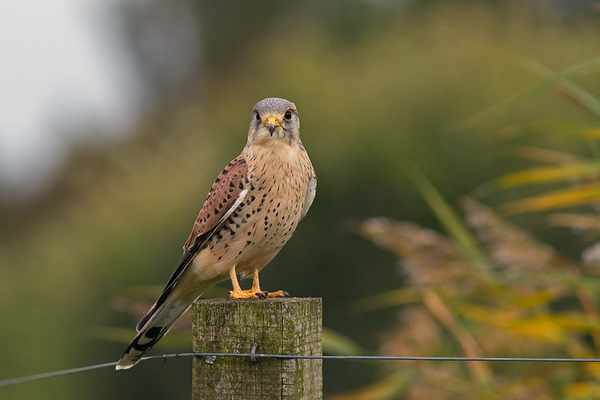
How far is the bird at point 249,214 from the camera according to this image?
8.86ft

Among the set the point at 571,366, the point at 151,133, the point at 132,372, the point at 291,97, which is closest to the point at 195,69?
the point at 151,133

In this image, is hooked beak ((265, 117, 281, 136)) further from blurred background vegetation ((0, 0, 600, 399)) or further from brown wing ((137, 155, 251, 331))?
→ blurred background vegetation ((0, 0, 600, 399))

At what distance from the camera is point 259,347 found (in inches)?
79.7

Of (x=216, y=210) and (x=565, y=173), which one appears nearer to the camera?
(x=216, y=210)

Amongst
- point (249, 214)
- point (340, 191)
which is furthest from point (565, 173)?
point (340, 191)

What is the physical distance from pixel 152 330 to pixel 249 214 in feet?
1.94

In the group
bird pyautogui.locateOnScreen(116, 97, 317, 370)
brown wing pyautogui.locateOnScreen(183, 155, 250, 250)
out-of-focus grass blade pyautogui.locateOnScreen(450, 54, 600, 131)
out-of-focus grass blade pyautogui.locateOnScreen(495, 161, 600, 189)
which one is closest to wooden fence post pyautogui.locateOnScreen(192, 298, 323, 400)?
bird pyautogui.locateOnScreen(116, 97, 317, 370)

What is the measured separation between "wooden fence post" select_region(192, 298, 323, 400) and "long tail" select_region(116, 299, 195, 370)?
23.1 inches

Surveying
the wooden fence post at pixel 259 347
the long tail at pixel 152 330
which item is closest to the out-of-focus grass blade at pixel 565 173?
the wooden fence post at pixel 259 347

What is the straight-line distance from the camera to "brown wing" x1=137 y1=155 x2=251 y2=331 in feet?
8.91

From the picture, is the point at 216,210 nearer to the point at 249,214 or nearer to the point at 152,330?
the point at 249,214

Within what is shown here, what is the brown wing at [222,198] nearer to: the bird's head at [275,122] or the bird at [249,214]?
the bird at [249,214]

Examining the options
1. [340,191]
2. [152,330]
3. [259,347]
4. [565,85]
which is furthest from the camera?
[340,191]

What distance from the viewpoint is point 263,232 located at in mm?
2695
